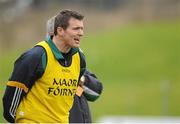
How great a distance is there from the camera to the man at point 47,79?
24.8 ft

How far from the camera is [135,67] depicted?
33062 mm

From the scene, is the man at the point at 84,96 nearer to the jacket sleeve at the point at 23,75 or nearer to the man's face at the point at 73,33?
the man's face at the point at 73,33

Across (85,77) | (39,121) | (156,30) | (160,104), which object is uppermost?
(156,30)

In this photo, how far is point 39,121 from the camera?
7.68 meters

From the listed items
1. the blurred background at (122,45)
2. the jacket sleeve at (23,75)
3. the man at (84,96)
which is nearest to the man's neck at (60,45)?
the jacket sleeve at (23,75)

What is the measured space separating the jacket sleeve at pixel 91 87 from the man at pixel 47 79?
952mm

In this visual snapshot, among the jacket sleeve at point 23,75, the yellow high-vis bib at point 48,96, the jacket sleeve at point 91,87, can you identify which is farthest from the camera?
the jacket sleeve at point 91,87

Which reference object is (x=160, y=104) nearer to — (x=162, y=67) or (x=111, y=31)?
(x=162, y=67)

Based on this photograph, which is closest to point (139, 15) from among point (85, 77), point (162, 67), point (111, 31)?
point (111, 31)

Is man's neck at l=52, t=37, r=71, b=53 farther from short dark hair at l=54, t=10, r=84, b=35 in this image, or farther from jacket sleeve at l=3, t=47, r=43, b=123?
jacket sleeve at l=3, t=47, r=43, b=123

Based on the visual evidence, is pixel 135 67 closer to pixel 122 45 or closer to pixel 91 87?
pixel 122 45

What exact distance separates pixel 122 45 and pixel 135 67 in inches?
191

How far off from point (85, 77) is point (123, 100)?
17216 millimetres

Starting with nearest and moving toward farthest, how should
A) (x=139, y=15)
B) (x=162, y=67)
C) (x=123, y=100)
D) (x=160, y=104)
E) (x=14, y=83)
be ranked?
(x=14, y=83) < (x=160, y=104) < (x=123, y=100) < (x=162, y=67) < (x=139, y=15)
